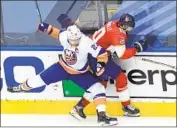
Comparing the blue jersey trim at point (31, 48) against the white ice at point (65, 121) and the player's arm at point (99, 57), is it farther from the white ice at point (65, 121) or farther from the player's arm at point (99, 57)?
the white ice at point (65, 121)

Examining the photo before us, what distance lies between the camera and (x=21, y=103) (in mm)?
4875

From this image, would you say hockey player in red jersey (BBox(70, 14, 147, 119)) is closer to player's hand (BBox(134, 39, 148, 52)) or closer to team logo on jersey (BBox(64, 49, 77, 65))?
player's hand (BBox(134, 39, 148, 52))

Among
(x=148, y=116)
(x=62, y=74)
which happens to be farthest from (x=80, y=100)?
(x=148, y=116)

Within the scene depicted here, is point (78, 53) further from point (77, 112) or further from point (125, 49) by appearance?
point (77, 112)

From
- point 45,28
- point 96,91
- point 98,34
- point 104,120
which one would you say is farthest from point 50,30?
point 104,120

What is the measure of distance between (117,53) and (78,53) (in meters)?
0.31

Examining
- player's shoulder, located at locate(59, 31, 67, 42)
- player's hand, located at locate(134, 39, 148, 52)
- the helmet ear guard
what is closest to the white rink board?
player's hand, located at locate(134, 39, 148, 52)

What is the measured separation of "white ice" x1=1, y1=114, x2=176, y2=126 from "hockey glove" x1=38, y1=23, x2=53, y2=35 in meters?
0.74

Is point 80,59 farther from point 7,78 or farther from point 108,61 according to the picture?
point 7,78

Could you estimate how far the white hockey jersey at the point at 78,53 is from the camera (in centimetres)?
439

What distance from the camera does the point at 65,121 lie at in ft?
15.4

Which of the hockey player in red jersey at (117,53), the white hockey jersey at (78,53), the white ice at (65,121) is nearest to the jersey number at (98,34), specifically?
the hockey player in red jersey at (117,53)

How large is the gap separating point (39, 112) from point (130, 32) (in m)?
1.04

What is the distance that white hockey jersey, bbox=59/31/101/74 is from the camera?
4.39 m
